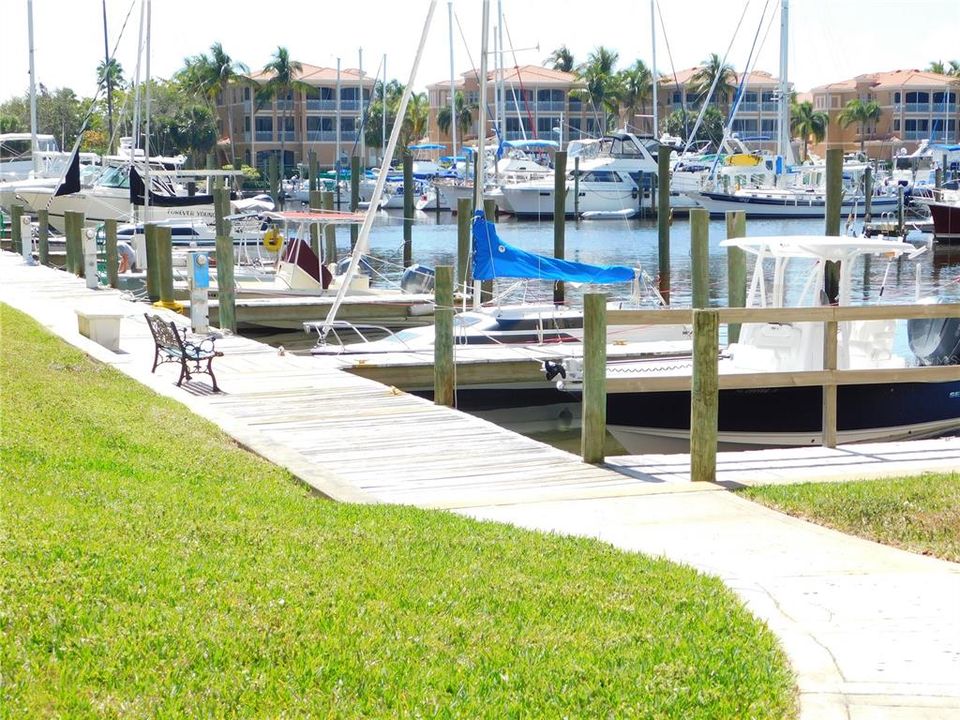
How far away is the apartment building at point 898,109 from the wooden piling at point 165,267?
11156 cm

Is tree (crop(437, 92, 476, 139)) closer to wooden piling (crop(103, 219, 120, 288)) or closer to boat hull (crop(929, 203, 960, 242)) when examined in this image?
boat hull (crop(929, 203, 960, 242))

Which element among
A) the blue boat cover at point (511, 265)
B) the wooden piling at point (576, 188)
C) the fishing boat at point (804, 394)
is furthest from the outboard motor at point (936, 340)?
the wooden piling at point (576, 188)

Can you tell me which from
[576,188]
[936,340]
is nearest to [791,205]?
[576,188]

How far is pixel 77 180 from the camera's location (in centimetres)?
4578

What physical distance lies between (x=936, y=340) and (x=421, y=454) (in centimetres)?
786

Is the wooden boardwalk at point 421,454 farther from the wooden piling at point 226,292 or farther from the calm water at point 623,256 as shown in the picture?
the wooden piling at point 226,292

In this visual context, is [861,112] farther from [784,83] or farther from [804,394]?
[804,394]

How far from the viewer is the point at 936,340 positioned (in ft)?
54.4

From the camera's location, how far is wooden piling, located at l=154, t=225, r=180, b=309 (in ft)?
81.9

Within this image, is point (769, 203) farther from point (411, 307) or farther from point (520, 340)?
point (520, 340)

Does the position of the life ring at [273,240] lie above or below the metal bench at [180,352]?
above

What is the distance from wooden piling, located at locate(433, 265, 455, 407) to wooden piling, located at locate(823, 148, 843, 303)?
4.93 meters

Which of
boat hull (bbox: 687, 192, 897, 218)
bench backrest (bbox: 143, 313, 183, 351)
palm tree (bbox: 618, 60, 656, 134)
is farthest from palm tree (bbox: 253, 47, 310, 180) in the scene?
bench backrest (bbox: 143, 313, 183, 351)

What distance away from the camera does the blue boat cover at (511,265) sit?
69.2 ft
